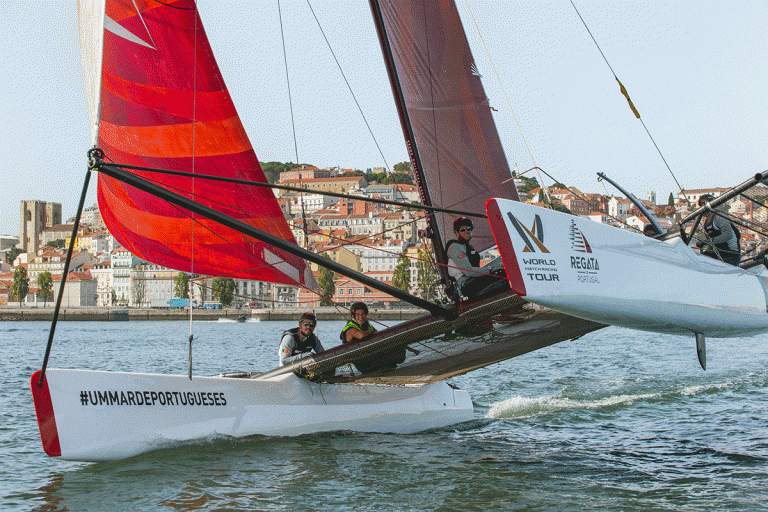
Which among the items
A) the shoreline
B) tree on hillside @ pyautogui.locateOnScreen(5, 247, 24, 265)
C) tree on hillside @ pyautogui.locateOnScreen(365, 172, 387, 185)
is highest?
tree on hillside @ pyautogui.locateOnScreen(365, 172, 387, 185)

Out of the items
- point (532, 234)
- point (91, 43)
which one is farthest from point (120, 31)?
point (532, 234)

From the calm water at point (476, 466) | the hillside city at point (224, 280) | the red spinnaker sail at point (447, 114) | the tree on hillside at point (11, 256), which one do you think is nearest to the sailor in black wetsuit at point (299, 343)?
the calm water at point (476, 466)

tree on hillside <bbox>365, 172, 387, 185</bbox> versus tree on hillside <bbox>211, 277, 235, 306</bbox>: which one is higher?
tree on hillside <bbox>365, 172, 387, 185</bbox>

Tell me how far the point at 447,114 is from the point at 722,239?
9.60 ft

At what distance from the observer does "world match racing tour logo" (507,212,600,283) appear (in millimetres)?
5199

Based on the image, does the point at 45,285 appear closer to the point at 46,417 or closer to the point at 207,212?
the point at 46,417

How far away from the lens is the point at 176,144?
25.0ft

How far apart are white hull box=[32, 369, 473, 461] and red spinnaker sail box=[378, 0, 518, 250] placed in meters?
1.94

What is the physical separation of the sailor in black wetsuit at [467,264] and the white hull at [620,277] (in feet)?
3.03

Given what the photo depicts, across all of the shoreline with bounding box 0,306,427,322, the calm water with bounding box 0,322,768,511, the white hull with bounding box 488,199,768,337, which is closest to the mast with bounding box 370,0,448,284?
the white hull with bounding box 488,199,768,337

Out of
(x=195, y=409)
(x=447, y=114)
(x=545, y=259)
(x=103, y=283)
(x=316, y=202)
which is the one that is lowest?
(x=195, y=409)

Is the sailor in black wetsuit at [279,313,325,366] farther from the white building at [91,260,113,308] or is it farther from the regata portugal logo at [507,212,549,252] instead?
the white building at [91,260,113,308]

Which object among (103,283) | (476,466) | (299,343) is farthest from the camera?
(103,283)

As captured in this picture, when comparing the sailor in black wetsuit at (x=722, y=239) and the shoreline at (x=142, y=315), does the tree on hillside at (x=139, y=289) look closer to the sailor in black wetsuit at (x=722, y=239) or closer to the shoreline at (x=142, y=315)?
the shoreline at (x=142, y=315)
